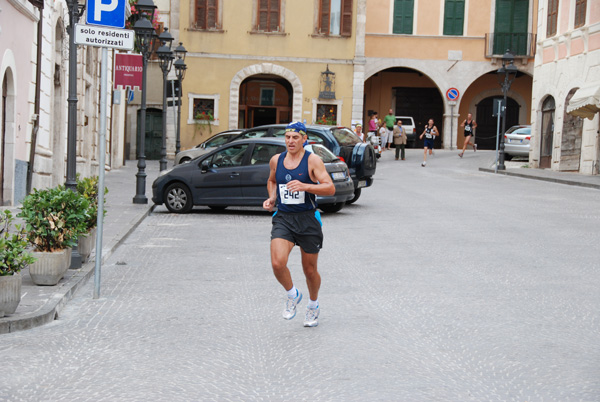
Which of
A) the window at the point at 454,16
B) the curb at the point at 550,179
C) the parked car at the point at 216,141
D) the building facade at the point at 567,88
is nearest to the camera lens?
the curb at the point at 550,179

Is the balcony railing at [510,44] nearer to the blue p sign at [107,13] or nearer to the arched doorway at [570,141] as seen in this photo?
the arched doorway at [570,141]

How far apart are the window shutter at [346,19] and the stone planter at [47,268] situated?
34713mm

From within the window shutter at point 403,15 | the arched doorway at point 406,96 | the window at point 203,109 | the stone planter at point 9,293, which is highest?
the window shutter at point 403,15

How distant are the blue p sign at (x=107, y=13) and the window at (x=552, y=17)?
97.2 feet

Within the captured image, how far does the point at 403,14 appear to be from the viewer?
47688 mm

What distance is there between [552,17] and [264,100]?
1464 centimetres

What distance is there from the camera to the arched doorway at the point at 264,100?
4528cm

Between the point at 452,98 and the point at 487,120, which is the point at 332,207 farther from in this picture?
the point at 487,120

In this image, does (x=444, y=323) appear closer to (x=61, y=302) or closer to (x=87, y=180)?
(x=61, y=302)

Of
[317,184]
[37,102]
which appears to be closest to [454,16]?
[37,102]

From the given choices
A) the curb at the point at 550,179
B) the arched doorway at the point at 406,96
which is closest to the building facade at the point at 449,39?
the arched doorway at the point at 406,96

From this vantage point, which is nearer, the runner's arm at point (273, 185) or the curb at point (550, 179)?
the runner's arm at point (273, 185)

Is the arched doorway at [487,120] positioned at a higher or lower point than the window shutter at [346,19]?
lower

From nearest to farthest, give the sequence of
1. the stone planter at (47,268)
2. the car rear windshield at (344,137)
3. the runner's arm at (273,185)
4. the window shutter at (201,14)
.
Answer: the runner's arm at (273,185) < the stone planter at (47,268) < the car rear windshield at (344,137) < the window shutter at (201,14)
